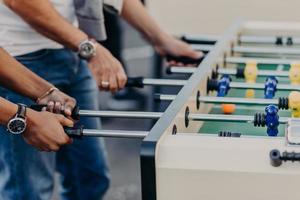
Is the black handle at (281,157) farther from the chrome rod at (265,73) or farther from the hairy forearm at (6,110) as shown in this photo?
the chrome rod at (265,73)

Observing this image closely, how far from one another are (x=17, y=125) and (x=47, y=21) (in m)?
0.44

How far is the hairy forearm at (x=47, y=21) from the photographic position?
2.08 meters

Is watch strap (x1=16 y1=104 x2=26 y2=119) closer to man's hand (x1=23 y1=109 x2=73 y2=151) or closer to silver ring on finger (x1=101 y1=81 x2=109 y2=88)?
man's hand (x1=23 y1=109 x2=73 y2=151)

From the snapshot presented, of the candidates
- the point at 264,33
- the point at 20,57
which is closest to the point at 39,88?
the point at 20,57

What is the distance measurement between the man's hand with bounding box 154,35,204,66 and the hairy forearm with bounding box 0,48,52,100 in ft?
2.33

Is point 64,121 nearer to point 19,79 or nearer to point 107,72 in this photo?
point 19,79

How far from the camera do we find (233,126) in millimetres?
2096

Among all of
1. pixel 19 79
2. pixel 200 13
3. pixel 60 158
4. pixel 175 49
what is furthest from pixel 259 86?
pixel 200 13

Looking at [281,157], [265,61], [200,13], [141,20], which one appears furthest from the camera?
[200,13]

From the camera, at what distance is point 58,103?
1929mm

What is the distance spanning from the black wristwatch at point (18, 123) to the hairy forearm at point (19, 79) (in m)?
0.22

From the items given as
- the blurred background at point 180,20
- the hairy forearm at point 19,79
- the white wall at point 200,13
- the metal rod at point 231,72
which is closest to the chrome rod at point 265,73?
the metal rod at point 231,72

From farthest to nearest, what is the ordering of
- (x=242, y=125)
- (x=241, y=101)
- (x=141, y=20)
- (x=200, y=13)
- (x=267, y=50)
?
(x=200, y=13)
(x=141, y=20)
(x=267, y=50)
(x=242, y=125)
(x=241, y=101)

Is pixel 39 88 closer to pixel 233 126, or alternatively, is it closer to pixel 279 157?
pixel 233 126
